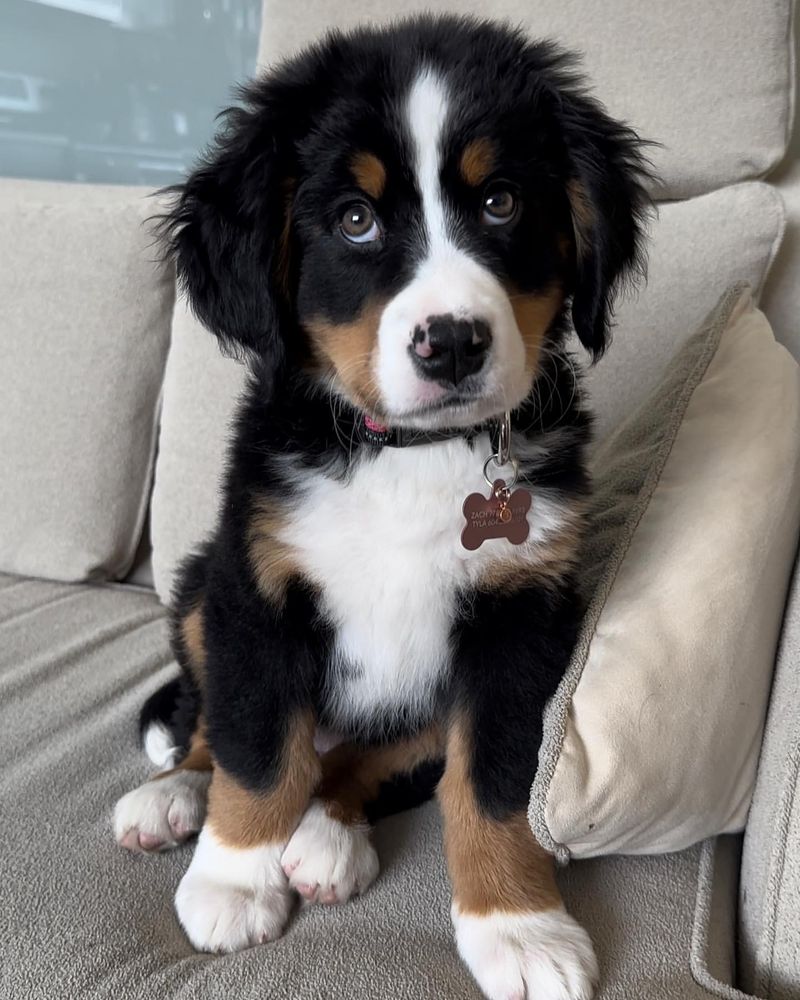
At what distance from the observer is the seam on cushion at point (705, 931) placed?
3.46 feet

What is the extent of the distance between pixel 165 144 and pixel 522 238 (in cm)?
209

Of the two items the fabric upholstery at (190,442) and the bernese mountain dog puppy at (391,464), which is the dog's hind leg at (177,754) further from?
the fabric upholstery at (190,442)

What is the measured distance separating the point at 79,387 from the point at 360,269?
1.32 meters

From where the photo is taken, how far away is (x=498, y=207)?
1183 mm

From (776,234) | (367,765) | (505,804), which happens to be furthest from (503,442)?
(776,234)

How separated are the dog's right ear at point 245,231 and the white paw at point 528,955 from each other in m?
0.79

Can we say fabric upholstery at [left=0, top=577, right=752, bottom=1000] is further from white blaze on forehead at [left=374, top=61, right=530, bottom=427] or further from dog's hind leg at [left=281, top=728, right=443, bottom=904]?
white blaze on forehead at [left=374, top=61, right=530, bottom=427]

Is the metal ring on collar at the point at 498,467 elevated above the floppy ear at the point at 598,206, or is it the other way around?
the floppy ear at the point at 598,206

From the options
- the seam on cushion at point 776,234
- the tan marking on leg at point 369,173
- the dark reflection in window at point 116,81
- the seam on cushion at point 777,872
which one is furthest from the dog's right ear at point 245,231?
the dark reflection in window at point 116,81

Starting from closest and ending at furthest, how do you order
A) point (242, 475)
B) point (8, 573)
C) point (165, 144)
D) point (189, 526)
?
point (242, 475) → point (189, 526) → point (8, 573) → point (165, 144)

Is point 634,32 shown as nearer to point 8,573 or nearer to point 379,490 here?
point 379,490

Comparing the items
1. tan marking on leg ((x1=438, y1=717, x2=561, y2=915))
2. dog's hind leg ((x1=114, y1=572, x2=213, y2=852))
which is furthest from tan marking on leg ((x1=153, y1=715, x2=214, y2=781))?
tan marking on leg ((x1=438, y1=717, x2=561, y2=915))

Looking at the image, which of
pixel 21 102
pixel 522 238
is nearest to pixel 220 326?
pixel 522 238

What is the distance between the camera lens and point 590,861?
1.30 meters
